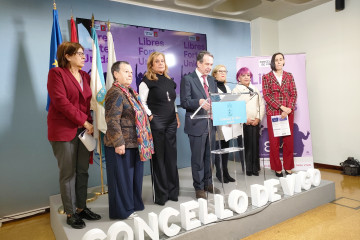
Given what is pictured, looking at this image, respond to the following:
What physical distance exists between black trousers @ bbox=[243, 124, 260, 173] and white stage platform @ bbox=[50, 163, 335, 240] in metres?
0.26

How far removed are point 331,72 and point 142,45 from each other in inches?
121

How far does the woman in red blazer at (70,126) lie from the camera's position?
6.64 feet

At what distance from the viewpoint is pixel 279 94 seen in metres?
3.28

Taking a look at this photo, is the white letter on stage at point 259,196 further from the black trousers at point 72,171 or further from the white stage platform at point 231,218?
the black trousers at point 72,171

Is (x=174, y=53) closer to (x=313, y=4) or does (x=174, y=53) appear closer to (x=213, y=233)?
(x=313, y=4)

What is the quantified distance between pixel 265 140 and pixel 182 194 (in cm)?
168

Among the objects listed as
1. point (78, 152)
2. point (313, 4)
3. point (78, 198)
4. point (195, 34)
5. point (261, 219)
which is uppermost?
point (313, 4)

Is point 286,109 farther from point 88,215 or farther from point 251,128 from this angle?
point 88,215

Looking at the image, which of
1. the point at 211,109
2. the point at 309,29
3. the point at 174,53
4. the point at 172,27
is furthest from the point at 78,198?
the point at 309,29

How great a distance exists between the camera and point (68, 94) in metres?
2.08

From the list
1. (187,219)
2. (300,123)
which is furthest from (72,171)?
(300,123)

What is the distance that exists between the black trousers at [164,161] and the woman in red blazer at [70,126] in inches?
23.7

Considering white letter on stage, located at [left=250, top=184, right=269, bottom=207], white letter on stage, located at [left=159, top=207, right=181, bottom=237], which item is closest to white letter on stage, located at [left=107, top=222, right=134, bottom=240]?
white letter on stage, located at [left=159, top=207, right=181, bottom=237]

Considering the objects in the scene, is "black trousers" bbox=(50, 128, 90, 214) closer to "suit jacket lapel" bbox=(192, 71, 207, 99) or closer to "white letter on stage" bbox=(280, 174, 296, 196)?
"suit jacket lapel" bbox=(192, 71, 207, 99)
